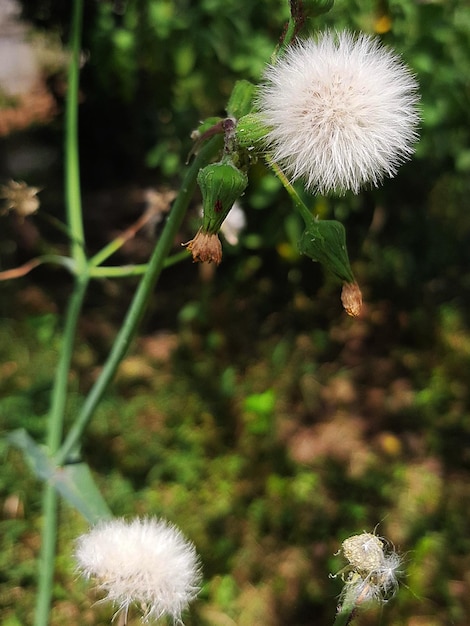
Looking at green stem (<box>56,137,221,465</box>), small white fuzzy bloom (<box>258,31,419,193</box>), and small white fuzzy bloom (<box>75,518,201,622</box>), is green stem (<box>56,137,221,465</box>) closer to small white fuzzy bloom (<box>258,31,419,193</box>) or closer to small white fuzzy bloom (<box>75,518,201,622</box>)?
small white fuzzy bloom (<box>258,31,419,193</box>)

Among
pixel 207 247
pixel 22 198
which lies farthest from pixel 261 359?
pixel 207 247

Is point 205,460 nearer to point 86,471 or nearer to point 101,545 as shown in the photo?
point 86,471

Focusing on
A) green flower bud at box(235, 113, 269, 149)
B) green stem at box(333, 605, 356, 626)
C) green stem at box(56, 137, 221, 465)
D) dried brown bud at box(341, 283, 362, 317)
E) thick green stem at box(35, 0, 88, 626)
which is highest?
thick green stem at box(35, 0, 88, 626)

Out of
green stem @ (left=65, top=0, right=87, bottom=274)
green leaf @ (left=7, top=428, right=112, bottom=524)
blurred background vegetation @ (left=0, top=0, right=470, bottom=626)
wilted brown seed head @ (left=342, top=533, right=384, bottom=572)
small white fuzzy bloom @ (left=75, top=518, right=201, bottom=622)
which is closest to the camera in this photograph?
wilted brown seed head @ (left=342, top=533, right=384, bottom=572)

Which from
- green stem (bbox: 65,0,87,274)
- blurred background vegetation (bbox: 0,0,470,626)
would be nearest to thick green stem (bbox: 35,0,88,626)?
green stem (bbox: 65,0,87,274)

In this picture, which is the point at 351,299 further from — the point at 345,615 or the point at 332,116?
the point at 345,615

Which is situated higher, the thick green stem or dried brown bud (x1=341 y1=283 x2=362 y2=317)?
the thick green stem
